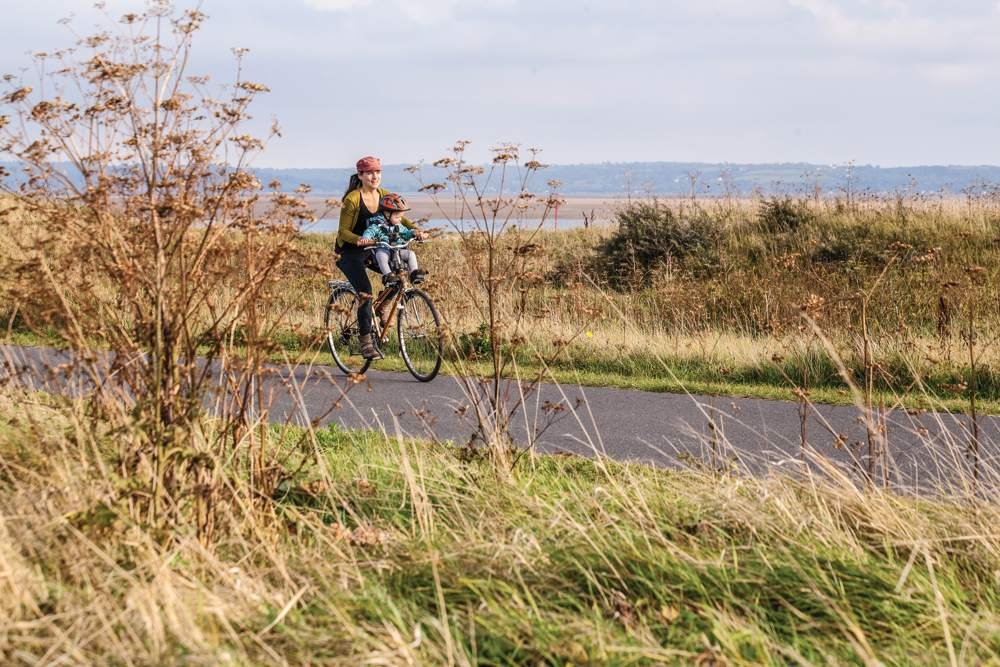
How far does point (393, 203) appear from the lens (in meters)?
11.4

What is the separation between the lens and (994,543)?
15.5 feet

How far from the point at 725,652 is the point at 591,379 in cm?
800

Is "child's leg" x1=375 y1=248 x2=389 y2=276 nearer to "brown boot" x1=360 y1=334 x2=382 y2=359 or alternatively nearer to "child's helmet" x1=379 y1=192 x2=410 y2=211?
"child's helmet" x1=379 y1=192 x2=410 y2=211

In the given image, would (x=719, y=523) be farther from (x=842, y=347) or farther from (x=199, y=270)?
(x=842, y=347)

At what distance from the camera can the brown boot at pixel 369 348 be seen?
1172 centimetres

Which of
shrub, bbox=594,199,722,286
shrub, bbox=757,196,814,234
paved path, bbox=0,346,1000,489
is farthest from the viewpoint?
shrub, bbox=757,196,814,234

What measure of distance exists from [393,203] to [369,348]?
4.82 ft

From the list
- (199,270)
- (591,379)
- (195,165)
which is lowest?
(591,379)

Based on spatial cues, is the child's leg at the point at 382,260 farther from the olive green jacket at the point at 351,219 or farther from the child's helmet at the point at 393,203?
the child's helmet at the point at 393,203

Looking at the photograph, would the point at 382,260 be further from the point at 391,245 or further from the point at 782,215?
the point at 782,215

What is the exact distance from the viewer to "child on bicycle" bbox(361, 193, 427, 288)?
11398 millimetres

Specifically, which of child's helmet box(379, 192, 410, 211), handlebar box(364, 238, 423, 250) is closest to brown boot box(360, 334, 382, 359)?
handlebar box(364, 238, 423, 250)

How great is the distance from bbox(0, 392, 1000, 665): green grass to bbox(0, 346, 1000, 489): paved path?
5.10ft

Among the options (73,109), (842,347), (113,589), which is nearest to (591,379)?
(842,347)
